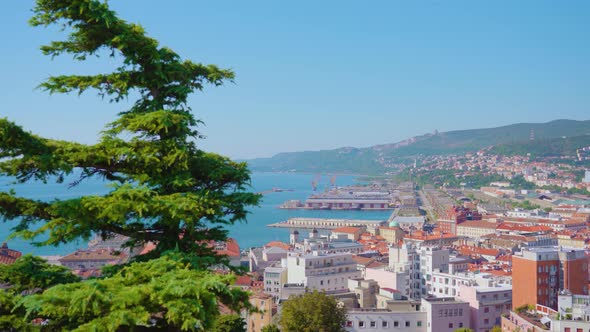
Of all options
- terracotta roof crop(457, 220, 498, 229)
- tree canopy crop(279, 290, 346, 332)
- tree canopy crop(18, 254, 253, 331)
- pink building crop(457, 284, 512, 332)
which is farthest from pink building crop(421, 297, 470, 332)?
terracotta roof crop(457, 220, 498, 229)

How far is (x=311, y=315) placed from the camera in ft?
37.6

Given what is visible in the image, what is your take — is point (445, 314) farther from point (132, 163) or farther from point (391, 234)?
point (391, 234)

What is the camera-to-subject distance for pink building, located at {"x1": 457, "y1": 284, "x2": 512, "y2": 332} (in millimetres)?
14477

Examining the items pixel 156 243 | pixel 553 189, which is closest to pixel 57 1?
pixel 156 243

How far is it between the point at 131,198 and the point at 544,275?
14.0 m

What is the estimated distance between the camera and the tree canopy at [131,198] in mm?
2434

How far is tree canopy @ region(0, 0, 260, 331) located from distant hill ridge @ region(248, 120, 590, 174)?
148436 mm

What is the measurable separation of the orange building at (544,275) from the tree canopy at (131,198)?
12929 mm

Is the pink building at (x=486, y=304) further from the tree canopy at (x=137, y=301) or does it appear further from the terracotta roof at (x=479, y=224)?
the terracotta roof at (x=479, y=224)

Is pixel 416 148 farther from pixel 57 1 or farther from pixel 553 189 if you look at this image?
pixel 57 1

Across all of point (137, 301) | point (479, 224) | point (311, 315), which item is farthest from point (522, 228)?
point (137, 301)

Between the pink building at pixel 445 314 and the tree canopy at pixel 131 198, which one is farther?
the pink building at pixel 445 314

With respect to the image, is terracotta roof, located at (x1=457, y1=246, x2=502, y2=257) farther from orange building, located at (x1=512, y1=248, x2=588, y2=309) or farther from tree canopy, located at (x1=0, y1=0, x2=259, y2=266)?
tree canopy, located at (x1=0, y1=0, x2=259, y2=266)

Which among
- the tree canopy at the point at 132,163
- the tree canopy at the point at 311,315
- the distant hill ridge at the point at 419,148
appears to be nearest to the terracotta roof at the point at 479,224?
the tree canopy at the point at 311,315
